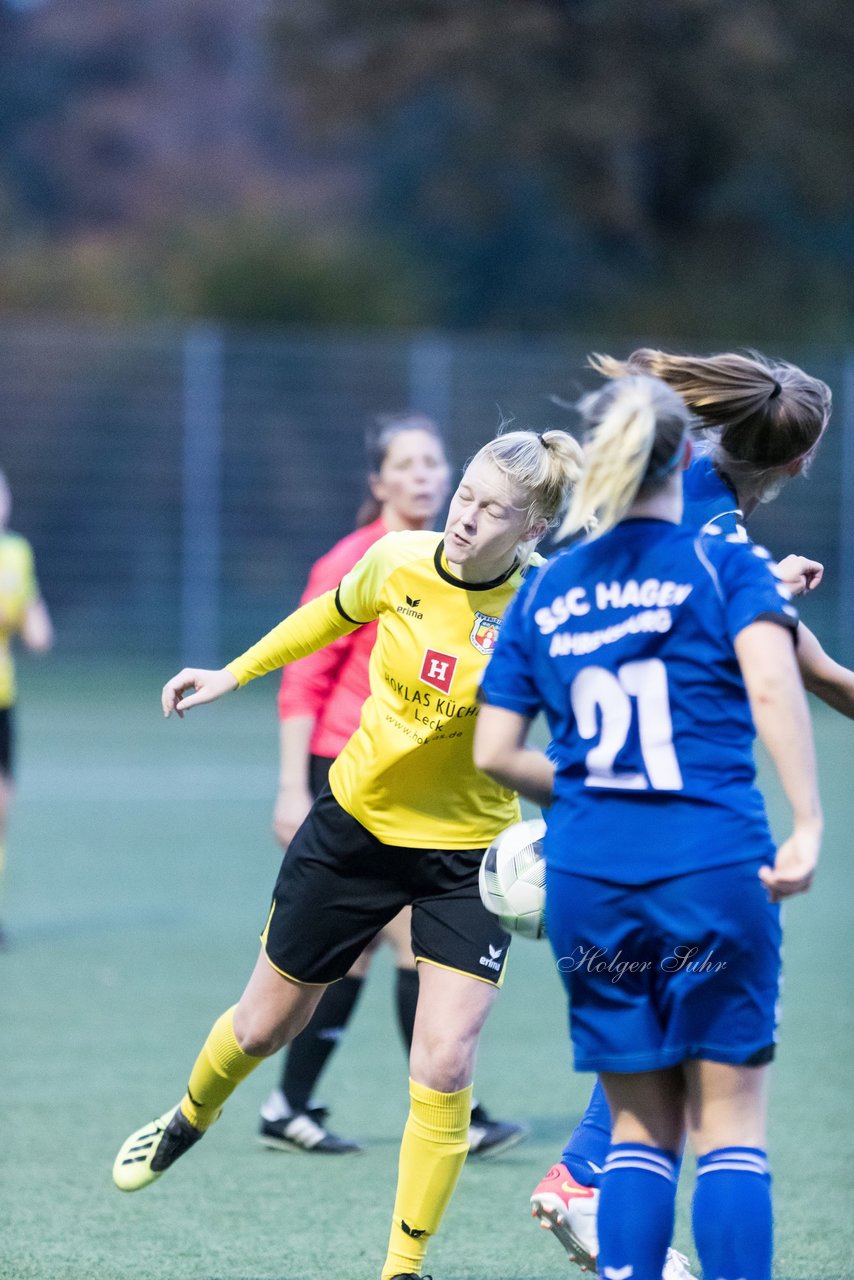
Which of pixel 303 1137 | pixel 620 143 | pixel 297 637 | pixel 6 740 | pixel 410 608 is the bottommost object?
pixel 6 740

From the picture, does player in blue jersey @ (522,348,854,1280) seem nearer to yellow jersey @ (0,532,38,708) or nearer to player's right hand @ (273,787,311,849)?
player's right hand @ (273,787,311,849)

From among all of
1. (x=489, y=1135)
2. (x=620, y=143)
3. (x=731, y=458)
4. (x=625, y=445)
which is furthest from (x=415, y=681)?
(x=620, y=143)

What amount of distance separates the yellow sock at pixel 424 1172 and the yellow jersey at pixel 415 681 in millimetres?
532

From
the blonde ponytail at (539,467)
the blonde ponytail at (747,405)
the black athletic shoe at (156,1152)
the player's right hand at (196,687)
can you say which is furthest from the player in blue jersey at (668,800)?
the black athletic shoe at (156,1152)

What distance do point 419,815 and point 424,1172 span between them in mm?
732

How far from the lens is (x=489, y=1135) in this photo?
5074 mm

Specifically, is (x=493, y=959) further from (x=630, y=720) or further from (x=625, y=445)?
(x=625, y=445)

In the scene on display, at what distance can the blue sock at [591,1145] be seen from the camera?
3.78m

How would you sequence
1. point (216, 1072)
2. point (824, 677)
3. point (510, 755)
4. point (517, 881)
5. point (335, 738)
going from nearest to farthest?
1. point (510, 755)
2. point (824, 677)
3. point (517, 881)
4. point (216, 1072)
5. point (335, 738)

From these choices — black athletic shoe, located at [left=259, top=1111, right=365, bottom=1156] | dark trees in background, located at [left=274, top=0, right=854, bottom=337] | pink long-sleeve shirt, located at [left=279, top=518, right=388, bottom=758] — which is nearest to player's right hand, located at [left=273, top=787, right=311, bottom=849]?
pink long-sleeve shirt, located at [left=279, top=518, right=388, bottom=758]

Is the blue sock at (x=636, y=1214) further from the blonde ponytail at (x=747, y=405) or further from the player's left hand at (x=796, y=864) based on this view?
the blonde ponytail at (x=747, y=405)

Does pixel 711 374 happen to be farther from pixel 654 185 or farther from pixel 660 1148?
pixel 654 185

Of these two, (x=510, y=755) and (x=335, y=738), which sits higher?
(x=510, y=755)

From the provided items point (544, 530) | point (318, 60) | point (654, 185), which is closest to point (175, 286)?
point (318, 60)
